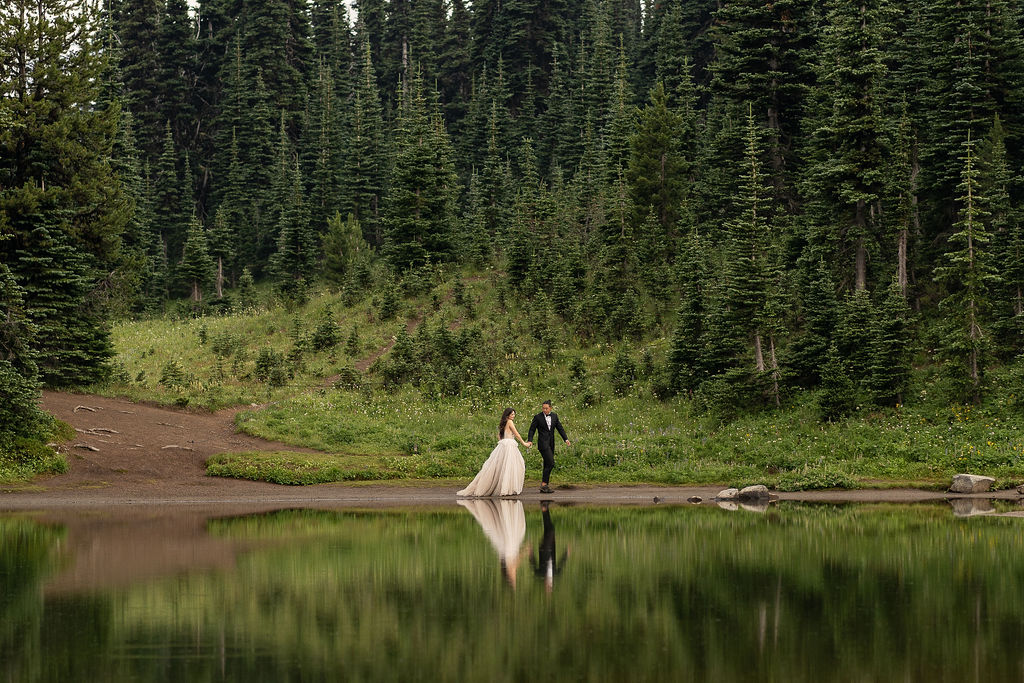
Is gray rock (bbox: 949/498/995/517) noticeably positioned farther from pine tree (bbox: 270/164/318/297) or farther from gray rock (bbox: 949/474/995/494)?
pine tree (bbox: 270/164/318/297)

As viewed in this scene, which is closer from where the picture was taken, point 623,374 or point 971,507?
point 971,507

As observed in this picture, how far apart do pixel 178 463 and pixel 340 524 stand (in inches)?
404

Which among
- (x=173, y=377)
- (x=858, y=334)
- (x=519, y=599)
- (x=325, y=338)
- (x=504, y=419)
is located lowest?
(x=519, y=599)

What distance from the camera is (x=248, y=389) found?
1644 inches

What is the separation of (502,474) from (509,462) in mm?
393

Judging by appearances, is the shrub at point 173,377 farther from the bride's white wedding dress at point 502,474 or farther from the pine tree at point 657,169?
the pine tree at point 657,169

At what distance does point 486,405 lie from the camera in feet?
123

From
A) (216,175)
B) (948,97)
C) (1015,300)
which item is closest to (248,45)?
(216,175)

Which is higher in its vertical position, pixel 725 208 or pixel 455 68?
pixel 455 68

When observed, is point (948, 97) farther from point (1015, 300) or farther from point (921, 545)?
point (921, 545)

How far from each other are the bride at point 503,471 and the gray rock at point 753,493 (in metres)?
5.53

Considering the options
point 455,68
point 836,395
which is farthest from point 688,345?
point 455,68

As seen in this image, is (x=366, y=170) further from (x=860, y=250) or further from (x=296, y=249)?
(x=860, y=250)

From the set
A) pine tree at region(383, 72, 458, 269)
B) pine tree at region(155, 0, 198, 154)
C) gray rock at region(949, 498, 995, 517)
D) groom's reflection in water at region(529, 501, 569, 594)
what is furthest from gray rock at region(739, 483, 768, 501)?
pine tree at region(155, 0, 198, 154)
